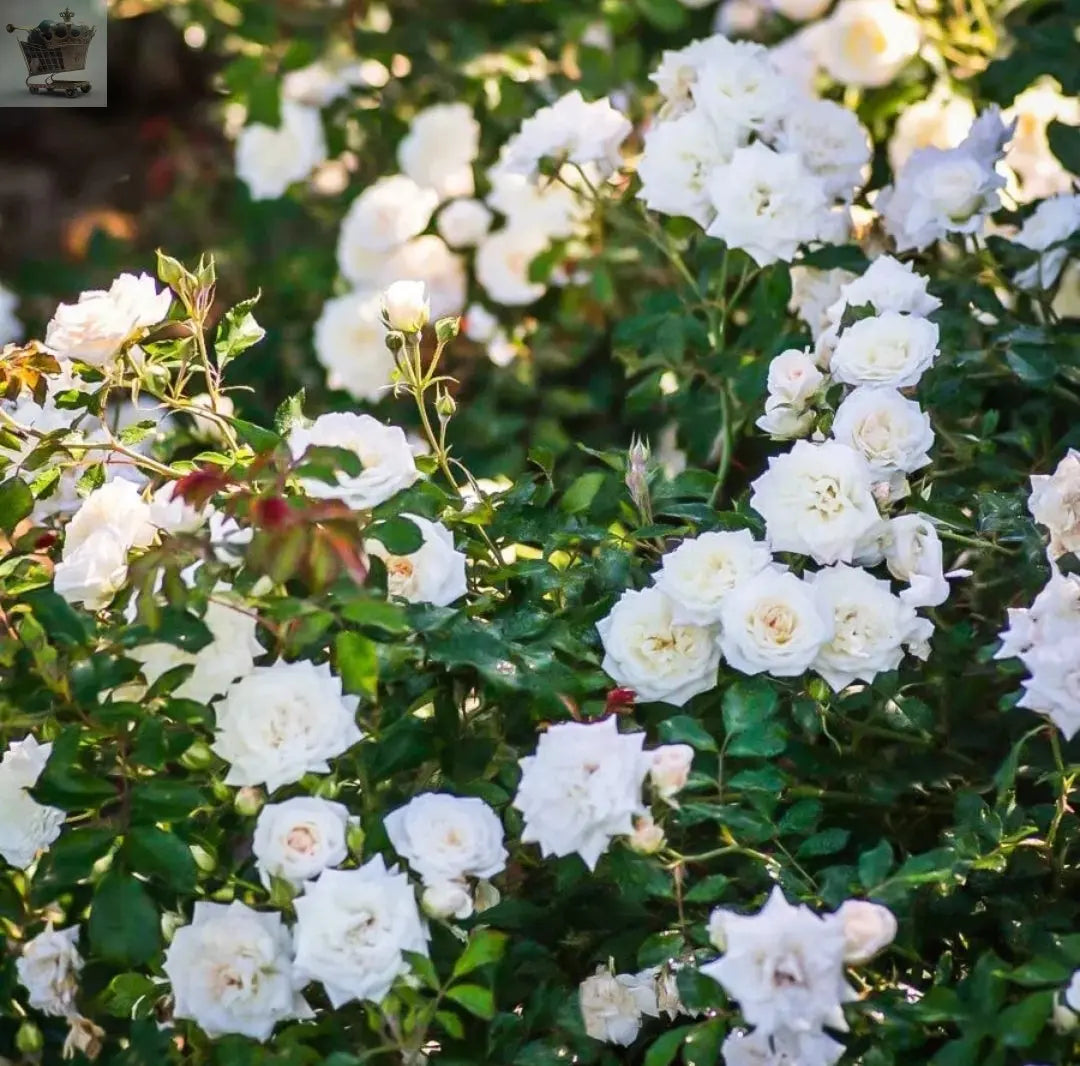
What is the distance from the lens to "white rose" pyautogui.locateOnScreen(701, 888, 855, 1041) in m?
1.05

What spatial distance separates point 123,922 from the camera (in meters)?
1.17

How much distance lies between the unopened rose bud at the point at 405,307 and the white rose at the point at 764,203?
40 cm

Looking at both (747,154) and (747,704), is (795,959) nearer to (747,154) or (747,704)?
(747,704)

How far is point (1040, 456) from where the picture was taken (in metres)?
1.72

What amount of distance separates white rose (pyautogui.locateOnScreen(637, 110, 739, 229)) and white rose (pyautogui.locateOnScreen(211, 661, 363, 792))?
743mm

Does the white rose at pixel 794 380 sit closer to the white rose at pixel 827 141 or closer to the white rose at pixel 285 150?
the white rose at pixel 827 141

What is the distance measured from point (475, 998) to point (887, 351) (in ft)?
2.07

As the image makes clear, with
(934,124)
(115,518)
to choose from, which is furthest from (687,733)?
(934,124)

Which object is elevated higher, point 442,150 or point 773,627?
point 773,627

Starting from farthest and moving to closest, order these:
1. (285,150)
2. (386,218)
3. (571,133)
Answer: (285,150), (386,218), (571,133)

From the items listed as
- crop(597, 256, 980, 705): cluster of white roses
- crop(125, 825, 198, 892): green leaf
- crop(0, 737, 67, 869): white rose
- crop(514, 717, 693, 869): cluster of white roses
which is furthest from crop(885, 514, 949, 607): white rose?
crop(0, 737, 67, 869): white rose

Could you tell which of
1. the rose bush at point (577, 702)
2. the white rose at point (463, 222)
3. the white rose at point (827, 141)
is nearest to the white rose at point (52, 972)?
the rose bush at point (577, 702)

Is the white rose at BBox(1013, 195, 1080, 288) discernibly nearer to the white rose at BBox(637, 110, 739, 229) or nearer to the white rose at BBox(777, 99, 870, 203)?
the white rose at BBox(777, 99, 870, 203)

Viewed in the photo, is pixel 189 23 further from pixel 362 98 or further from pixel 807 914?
pixel 807 914
